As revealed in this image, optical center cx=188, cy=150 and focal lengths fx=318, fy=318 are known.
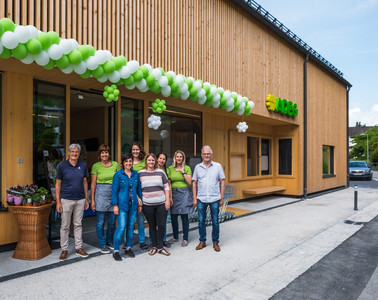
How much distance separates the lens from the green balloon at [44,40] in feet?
13.4

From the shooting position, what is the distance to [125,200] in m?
5.06

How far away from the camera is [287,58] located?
12.5 m

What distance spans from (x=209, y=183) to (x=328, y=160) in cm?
1282

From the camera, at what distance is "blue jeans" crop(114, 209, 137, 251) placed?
5074mm

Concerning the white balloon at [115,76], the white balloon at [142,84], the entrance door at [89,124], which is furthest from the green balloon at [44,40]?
the entrance door at [89,124]

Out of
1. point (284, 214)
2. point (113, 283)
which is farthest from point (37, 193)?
point (284, 214)

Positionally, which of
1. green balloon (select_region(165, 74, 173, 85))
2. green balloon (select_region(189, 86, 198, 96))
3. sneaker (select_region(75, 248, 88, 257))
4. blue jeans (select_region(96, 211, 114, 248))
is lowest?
sneaker (select_region(75, 248, 88, 257))

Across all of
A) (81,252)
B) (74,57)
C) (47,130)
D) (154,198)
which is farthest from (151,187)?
(47,130)

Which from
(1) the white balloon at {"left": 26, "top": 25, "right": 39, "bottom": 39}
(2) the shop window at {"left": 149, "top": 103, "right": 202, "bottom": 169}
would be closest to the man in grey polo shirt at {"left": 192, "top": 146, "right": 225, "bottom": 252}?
(2) the shop window at {"left": 149, "top": 103, "right": 202, "bottom": 169}

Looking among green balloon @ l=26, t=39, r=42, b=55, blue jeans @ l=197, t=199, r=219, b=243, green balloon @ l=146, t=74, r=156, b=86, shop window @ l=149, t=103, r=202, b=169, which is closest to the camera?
green balloon @ l=26, t=39, r=42, b=55

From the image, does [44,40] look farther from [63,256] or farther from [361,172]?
[361,172]

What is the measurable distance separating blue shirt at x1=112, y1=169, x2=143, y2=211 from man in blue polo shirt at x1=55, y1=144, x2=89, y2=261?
0.56 metres

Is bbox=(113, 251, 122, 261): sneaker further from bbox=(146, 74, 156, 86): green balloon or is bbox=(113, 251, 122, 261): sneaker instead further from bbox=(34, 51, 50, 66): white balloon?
bbox=(34, 51, 50, 66): white balloon

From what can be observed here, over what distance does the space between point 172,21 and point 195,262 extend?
5.37m
